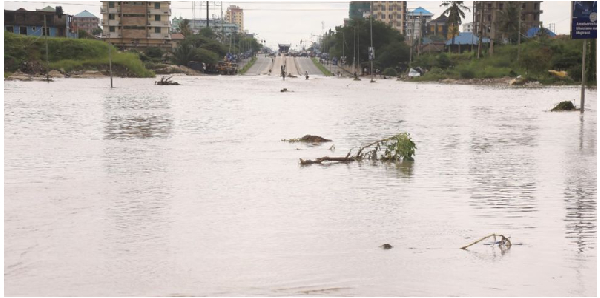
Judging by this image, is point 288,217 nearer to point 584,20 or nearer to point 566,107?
point 584,20

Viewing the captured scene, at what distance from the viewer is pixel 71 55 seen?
379 ft

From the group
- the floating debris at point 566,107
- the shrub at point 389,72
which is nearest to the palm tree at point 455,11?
the shrub at point 389,72

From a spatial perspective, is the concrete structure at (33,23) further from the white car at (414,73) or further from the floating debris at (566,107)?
the floating debris at (566,107)

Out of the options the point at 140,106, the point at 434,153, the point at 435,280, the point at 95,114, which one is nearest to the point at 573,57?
the point at 140,106

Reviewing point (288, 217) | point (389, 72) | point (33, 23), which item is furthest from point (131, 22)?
point (288, 217)

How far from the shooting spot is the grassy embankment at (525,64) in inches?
3474

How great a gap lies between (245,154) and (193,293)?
12.7m

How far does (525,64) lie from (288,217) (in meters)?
86.0

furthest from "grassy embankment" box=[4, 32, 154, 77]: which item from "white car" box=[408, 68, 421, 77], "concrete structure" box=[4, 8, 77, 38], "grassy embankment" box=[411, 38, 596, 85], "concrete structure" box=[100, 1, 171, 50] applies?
"concrete structure" box=[100, 1, 171, 50]

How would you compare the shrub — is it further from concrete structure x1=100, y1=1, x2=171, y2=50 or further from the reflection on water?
the reflection on water

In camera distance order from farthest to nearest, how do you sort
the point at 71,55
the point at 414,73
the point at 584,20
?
1. the point at 414,73
2. the point at 71,55
3. the point at 584,20

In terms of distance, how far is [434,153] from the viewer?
20.8 metres

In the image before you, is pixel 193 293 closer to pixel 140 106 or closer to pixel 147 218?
pixel 147 218

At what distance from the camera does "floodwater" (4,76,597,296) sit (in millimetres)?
8453
